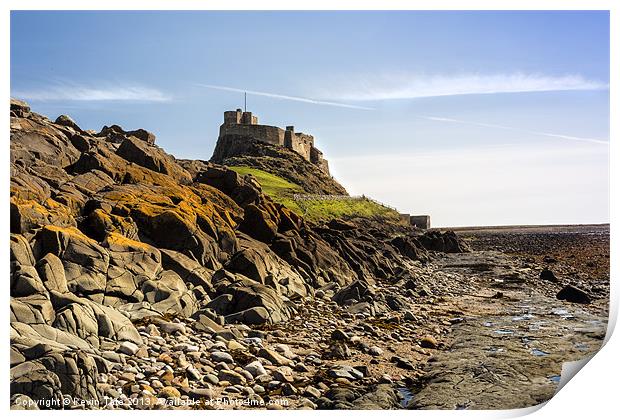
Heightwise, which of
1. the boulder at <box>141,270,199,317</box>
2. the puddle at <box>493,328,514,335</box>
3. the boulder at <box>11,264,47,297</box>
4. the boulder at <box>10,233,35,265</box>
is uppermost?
the boulder at <box>10,233,35,265</box>

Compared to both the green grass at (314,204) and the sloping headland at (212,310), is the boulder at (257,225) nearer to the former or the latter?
the sloping headland at (212,310)

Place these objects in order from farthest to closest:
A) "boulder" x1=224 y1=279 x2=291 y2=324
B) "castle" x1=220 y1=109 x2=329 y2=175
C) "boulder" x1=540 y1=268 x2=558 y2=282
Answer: "castle" x1=220 y1=109 x2=329 y2=175
"boulder" x1=540 y1=268 x2=558 y2=282
"boulder" x1=224 y1=279 x2=291 y2=324

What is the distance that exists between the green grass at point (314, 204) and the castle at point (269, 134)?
27.1 feet

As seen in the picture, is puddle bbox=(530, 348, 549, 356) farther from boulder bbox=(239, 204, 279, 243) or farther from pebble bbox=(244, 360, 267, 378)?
boulder bbox=(239, 204, 279, 243)

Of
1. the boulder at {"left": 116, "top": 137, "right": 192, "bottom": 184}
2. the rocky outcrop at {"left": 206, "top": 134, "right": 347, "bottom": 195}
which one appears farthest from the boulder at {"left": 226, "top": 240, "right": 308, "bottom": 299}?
the rocky outcrop at {"left": 206, "top": 134, "right": 347, "bottom": 195}

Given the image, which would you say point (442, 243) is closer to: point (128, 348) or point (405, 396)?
point (405, 396)

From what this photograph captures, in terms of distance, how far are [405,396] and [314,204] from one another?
48.9 metres

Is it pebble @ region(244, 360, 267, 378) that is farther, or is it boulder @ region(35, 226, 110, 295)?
boulder @ region(35, 226, 110, 295)

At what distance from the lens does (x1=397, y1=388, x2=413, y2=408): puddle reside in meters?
11.2

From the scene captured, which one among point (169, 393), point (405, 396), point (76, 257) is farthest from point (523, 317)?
point (76, 257)

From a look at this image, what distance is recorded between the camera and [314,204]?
60250mm

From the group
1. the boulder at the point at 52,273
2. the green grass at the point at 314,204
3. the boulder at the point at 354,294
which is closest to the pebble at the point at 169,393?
the boulder at the point at 52,273

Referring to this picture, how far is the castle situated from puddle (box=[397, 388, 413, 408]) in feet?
213
